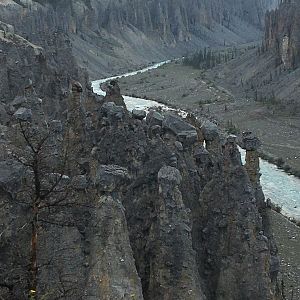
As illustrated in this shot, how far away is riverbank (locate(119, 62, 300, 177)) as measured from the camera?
45.2 m

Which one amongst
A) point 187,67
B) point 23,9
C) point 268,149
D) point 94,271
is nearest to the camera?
point 94,271

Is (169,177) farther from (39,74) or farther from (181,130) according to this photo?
(39,74)

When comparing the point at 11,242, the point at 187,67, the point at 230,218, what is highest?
the point at 11,242

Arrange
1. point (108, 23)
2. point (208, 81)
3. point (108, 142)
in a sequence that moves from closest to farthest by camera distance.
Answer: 1. point (108, 142)
2. point (208, 81)
3. point (108, 23)

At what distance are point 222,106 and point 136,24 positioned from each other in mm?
75730

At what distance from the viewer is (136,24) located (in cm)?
13600

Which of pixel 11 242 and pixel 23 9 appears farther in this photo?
pixel 23 9

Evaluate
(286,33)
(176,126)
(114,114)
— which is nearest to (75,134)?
(114,114)

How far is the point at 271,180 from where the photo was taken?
119 feet

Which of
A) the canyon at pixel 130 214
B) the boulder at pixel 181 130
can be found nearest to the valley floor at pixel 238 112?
the boulder at pixel 181 130

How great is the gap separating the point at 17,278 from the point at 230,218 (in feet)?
14.1

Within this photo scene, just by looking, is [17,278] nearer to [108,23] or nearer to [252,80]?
[252,80]

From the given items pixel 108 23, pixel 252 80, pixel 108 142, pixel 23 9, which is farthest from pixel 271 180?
pixel 108 23

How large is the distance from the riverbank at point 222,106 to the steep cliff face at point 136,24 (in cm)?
1303
